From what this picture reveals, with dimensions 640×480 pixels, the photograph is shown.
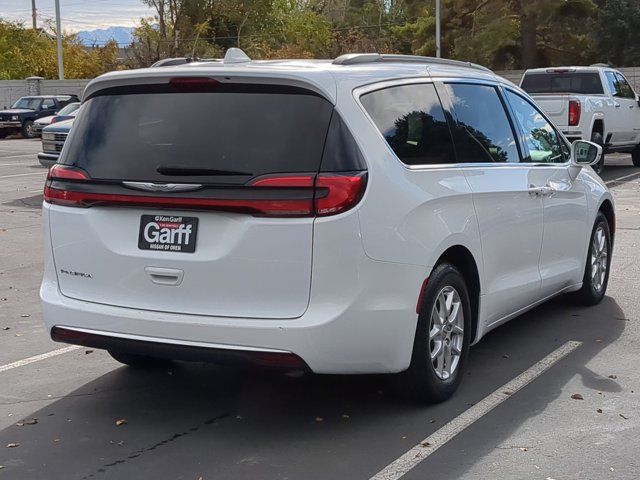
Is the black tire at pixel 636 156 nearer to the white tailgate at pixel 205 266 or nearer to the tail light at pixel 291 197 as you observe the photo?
the tail light at pixel 291 197

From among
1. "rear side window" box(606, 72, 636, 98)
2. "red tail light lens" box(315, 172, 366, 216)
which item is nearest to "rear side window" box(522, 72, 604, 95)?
"rear side window" box(606, 72, 636, 98)

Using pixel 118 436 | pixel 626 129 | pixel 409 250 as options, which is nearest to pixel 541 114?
pixel 409 250

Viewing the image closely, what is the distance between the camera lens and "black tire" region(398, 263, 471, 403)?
17.2 feet

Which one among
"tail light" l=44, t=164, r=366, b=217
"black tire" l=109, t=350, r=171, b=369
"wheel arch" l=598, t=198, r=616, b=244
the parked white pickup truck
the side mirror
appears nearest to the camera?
"tail light" l=44, t=164, r=366, b=217

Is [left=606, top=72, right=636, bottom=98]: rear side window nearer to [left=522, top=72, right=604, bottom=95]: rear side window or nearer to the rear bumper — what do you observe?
[left=522, top=72, right=604, bottom=95]: rear side window

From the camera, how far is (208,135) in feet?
16.3

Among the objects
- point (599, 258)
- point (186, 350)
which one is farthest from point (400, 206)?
point (599, 258)

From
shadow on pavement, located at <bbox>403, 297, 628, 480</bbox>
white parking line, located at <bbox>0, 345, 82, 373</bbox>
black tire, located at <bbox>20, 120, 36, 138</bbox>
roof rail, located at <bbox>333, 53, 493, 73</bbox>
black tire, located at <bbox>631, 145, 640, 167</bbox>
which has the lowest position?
black tire, located at <bbox>20, 120, 36, 138</bbox>

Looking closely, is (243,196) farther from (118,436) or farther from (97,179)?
(118,436)

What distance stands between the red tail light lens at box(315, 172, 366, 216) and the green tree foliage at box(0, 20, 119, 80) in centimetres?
5368

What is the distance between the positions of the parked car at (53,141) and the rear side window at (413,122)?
11906mm

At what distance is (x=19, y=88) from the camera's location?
4853 cm

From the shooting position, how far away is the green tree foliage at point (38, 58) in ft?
186

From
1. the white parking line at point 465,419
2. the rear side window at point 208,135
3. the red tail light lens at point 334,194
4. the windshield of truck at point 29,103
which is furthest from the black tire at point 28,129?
the red tail light lens at point 334,194
